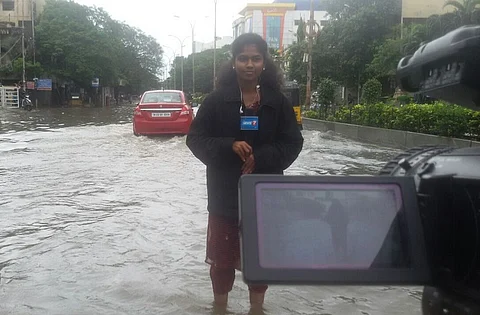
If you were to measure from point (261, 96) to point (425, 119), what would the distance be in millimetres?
11534

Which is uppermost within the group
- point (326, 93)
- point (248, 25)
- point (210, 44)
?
point (248, 25)

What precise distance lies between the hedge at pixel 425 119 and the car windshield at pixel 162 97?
209 inches

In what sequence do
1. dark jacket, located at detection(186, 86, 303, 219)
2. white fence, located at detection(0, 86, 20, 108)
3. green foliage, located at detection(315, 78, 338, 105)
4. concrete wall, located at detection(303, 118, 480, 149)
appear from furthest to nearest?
white fence, located at detection(0, 86, 20, 108) < green foliage, located at detection(315, 78, 338, 105) < concrete wall, located at detection(303, 118, 480, 149) < dark jacket, located at detection(186, 86, 303, 219)

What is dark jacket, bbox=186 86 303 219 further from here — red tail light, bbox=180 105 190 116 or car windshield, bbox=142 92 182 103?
car windshield, bbox=142 92 182 103

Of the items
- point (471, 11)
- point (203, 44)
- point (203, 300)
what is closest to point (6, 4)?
point (471, 11)

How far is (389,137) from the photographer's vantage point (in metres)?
15.2

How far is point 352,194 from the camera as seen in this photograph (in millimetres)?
1479

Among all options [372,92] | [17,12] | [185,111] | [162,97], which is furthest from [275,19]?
[185,111]

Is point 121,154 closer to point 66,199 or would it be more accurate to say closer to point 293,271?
point 66,199

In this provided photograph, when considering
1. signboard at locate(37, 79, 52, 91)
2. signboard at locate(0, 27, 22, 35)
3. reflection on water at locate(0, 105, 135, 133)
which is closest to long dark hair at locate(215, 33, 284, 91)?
reflection on water at locate(0, 105, 135, 133)

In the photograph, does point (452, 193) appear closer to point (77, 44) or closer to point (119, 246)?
point (119, 246)

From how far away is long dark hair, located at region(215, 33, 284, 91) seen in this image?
294cm

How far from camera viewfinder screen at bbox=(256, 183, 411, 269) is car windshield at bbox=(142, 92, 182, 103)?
13.4 m

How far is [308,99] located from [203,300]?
26175 millimetres
